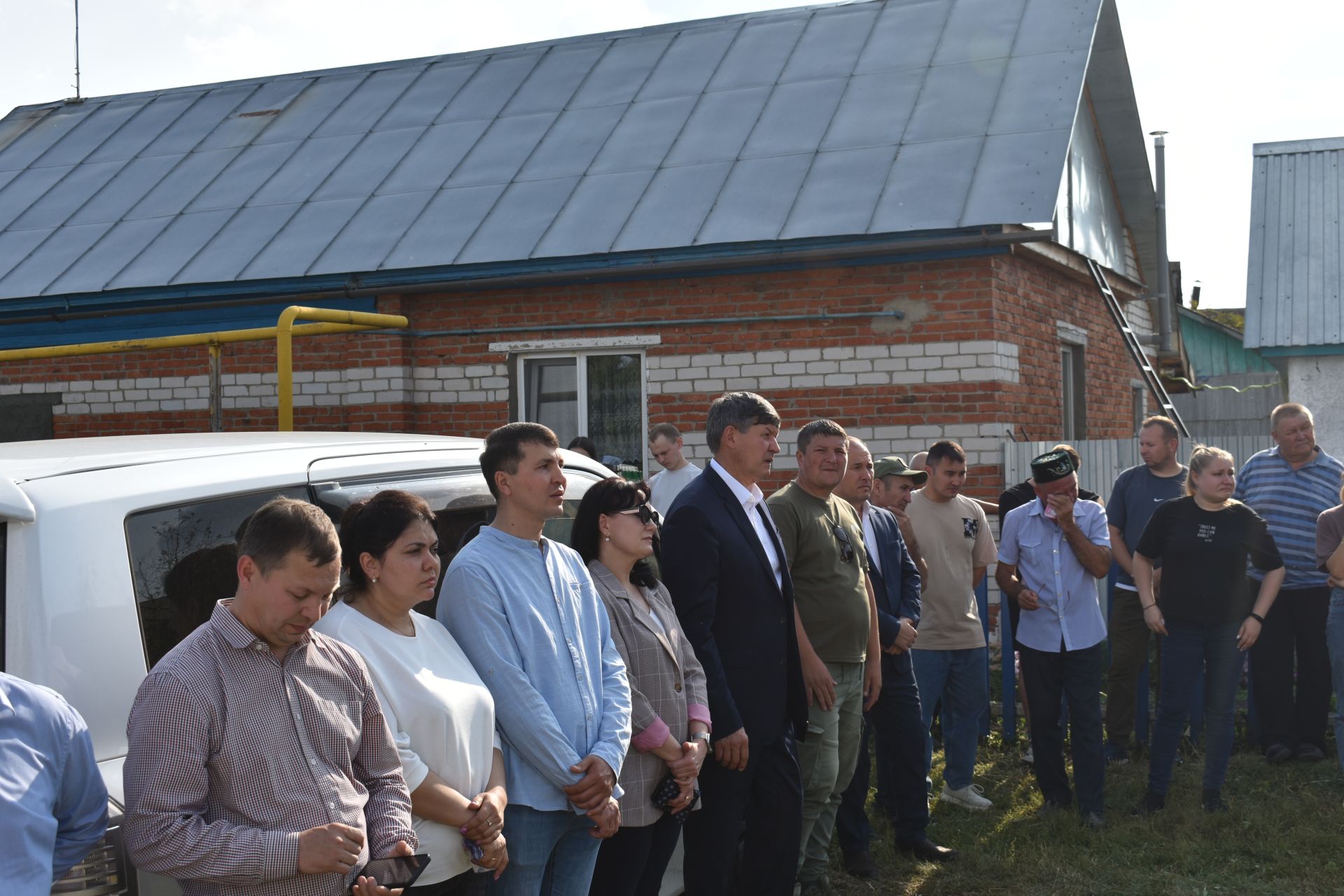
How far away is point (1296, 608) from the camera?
7113 mm

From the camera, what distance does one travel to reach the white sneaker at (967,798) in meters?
6.17

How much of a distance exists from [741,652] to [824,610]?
68cm

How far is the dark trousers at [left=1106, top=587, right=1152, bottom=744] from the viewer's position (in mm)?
7031

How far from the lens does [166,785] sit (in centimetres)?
A: 235

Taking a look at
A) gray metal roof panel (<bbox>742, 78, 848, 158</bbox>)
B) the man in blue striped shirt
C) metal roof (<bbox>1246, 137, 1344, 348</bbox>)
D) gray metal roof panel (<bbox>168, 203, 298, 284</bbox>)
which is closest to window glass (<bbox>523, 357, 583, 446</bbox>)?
gray metal roof panel (<bbox>742, 78, 848, 158</bbox>)

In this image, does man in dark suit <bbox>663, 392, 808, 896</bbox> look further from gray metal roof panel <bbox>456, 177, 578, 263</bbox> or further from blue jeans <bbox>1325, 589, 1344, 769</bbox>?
gray metal roof panel <bbox>456, 177, 578, 263</bbox>

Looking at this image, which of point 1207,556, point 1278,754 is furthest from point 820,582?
point 1278,754

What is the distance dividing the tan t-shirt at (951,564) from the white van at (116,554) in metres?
3.78

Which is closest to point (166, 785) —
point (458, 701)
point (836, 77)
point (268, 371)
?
point (458, 701)

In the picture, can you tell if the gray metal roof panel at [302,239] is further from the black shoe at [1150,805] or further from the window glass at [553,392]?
the black shoe at [1150,805]

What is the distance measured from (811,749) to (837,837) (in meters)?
1.18

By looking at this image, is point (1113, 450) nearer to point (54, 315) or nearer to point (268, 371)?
point (268, 371)

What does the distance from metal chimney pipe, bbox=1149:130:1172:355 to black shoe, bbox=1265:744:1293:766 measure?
812 cm

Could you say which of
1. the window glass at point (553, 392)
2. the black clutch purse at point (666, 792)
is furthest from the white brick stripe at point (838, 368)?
the black clutch purse at point (666, 792)
